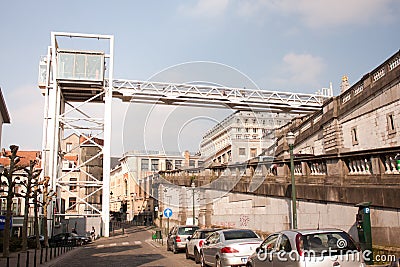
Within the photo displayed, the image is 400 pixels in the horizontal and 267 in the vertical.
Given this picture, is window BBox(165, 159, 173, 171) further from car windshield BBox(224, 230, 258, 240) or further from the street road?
car windshield BBox(224, 230, 258, 240)

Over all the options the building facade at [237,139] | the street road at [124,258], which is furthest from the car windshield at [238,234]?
the building facade at [237,139]

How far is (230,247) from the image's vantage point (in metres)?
14.2

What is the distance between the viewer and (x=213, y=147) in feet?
125

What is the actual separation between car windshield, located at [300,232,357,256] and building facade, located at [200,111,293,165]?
21.1m

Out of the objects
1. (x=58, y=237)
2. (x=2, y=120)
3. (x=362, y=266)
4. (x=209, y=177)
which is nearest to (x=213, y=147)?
(x=209, y=177)

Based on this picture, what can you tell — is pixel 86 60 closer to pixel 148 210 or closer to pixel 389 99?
pixel 389 99

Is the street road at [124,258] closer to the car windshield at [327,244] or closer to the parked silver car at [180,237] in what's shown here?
the parked silver car at [180,237]

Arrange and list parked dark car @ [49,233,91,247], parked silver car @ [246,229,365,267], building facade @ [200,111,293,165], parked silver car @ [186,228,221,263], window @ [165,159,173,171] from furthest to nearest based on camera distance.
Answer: window @ [165,159,173,171], parked dark car @ [49,233,91,247], building facade @ [200,111,293,165], parked silver car @ [186,228,221,263], parked silver car @ [246,229,365,267]

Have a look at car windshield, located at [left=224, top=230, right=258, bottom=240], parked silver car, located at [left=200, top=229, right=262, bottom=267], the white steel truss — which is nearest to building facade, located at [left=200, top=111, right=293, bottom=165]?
the white steel truss

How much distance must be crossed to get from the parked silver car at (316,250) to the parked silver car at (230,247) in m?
3.74

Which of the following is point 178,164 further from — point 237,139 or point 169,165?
point 237,139

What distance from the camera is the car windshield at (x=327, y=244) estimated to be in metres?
9.30

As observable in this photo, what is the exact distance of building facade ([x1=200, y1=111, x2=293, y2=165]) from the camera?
35.8 m

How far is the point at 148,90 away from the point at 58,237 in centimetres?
1694
